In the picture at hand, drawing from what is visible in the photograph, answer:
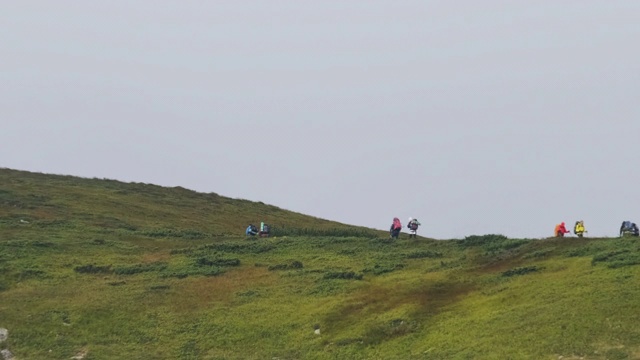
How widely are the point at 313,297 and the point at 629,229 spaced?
63.7 ft

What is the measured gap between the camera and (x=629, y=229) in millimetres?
45281

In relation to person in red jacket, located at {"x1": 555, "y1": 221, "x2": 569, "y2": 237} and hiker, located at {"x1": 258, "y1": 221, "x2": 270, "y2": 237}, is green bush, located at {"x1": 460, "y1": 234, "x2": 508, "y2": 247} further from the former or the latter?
→ hiker, located at {"x1": 258, "y1": 221, "x2": 270, "y2": 237}

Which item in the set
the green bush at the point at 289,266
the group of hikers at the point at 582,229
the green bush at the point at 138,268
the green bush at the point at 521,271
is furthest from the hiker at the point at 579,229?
the green bush at the point at 138,268

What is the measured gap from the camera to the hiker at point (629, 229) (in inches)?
1766

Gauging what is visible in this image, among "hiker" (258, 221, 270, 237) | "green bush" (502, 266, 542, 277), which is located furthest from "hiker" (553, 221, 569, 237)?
"hiker" (258, 221, 270, 237)

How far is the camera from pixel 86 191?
85.1 m

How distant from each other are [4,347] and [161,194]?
193ft

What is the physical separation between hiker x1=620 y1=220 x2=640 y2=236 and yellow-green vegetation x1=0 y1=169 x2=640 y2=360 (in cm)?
427

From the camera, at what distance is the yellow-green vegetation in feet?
99.3

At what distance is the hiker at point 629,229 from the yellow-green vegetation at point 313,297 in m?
4.27

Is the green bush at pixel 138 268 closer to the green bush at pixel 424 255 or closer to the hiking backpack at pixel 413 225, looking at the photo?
the green bush at pixel 424 255

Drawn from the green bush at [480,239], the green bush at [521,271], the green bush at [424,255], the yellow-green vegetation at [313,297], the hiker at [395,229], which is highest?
the hiker at [395,229]

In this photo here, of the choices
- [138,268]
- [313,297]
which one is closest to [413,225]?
[313,297]

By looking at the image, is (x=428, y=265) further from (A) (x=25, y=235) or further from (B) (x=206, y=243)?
(A) (x=25, y=235)
